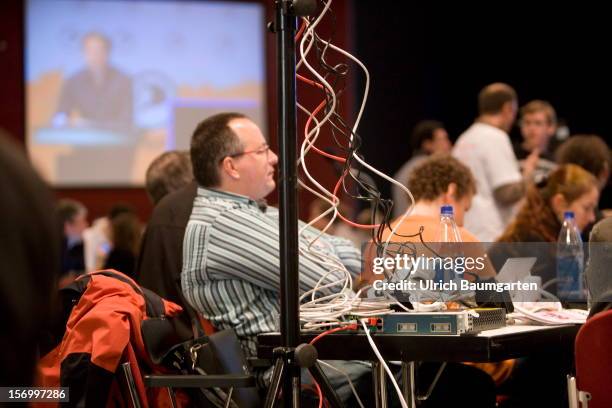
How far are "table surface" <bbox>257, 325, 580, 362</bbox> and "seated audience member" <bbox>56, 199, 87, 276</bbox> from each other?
4.78m

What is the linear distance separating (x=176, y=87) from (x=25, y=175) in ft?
27.0

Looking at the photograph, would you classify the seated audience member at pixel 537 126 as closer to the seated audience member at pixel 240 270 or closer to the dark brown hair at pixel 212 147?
the dark brown hair at pixel 212 147

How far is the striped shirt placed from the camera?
2.64 metres

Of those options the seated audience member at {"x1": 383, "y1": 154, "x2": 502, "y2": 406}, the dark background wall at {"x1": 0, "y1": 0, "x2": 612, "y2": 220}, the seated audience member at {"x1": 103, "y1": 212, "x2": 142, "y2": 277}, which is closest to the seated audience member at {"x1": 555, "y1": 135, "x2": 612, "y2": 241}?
the seated audience member at {"x1": 383, "y1": 154, "x2": 502, "y2": 406}

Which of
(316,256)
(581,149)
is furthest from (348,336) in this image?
(581,149)

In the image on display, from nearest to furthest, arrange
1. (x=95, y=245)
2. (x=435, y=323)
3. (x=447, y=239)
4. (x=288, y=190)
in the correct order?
(x=288, y=190) → (x=435, y=323) → (x=447, y=239) → (x=95, y=245)

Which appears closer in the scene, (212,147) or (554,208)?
(212,147)

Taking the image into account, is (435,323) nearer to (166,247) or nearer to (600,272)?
(600,272)

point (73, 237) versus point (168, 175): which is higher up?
point (168, 175)

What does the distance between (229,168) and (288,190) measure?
41.8 inches

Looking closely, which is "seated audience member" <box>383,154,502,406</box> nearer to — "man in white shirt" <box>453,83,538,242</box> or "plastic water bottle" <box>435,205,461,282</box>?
"plastic water bottle" <box>435,205,461,282</box>

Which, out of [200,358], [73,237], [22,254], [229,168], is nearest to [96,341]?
[200,358]

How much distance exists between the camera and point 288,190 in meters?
1.94

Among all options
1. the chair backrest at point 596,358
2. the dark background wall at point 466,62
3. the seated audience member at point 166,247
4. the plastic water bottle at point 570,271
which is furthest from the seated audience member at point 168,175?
the dark background wall at point 466,62
